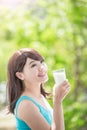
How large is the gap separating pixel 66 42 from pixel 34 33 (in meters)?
0.35

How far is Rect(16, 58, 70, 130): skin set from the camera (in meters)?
1.54

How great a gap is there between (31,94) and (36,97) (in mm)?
28

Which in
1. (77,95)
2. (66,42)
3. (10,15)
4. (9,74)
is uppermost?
(9,74)

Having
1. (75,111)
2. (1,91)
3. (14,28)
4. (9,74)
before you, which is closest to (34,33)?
(14,28)

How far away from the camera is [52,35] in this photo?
361 centimetres

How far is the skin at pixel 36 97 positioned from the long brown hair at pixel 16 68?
17mm

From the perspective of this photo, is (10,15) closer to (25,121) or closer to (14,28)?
(14,28)

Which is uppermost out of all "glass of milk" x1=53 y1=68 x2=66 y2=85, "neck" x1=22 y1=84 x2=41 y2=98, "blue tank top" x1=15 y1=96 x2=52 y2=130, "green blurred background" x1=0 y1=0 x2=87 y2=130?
"glass of milk" x1=53 y1=68 x2=66 y2=85

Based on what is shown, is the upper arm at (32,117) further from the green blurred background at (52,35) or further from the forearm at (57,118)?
the green blurred background at (52,35)

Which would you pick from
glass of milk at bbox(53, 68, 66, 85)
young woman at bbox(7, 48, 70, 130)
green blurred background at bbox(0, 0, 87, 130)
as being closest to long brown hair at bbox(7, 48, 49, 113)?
young woman at bbox(7, 48, 70, 130)

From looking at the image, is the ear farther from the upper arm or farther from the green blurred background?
the green blurred background

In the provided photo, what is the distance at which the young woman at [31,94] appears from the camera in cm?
154

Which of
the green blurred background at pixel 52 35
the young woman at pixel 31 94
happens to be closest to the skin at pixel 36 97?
the young woman at pixel 31 94

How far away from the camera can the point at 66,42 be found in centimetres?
376
